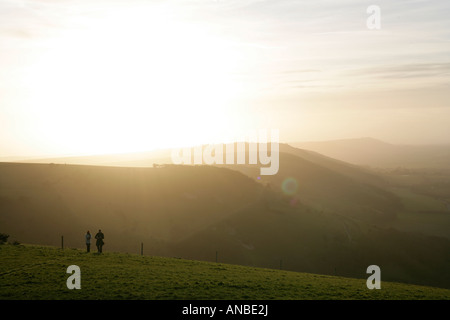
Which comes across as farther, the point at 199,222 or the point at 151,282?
the point at 199,222

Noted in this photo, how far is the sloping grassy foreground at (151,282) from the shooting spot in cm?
2861

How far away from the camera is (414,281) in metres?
98.3

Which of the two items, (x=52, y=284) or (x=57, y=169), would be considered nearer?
(x=52, y=284)

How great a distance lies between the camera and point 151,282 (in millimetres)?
31922

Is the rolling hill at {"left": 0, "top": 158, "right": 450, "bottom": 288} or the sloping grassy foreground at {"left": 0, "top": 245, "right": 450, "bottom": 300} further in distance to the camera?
the rolling hill at {"left": 0, "top": 158, "right": 450, "bottom": 288}

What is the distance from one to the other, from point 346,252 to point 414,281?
1720cm

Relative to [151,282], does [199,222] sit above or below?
below

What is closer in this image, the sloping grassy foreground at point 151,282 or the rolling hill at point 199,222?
the sloping grassy foreground at point 151,282

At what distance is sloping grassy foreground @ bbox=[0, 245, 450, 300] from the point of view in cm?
2861
